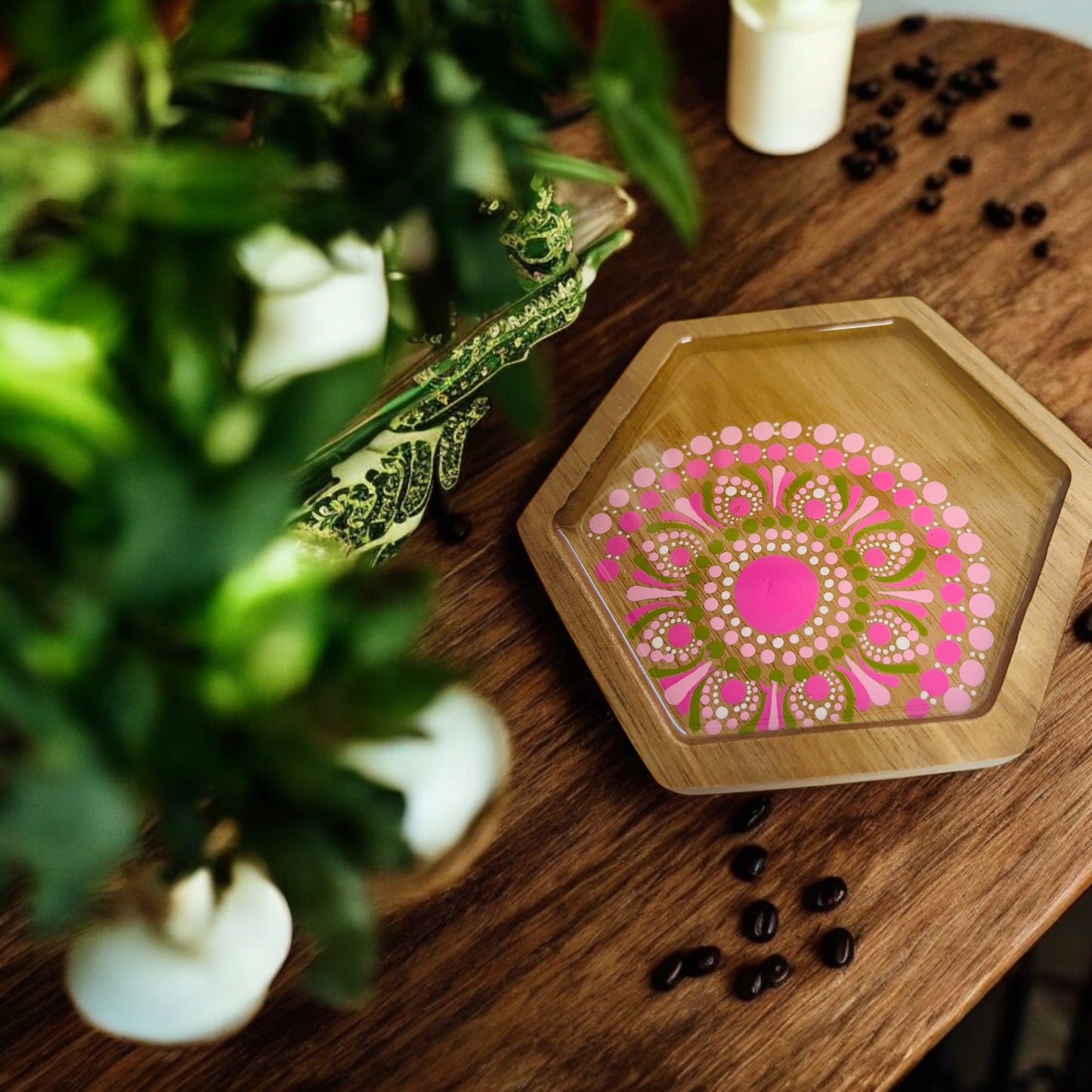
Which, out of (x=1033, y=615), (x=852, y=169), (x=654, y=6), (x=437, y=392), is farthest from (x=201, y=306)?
(x=654, y=6)

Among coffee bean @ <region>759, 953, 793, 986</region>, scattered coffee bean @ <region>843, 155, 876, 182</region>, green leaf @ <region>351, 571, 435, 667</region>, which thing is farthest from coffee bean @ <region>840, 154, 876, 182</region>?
green leaf @ <region>351, 571, 435, 667</region>

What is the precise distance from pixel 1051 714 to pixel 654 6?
0.93 metres

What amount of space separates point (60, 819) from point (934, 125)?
1043mm

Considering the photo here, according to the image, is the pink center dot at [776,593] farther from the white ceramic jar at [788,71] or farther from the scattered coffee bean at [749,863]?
the white ceramic jar at [788,71]

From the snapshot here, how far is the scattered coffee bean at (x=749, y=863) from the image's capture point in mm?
716

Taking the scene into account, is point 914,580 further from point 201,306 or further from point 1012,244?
point 201,306

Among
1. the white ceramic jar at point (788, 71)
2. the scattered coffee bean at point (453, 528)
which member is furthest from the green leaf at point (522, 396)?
the white ceramic jar at point (788, 71)

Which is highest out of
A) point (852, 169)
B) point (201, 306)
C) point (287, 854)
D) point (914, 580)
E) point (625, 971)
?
point (201, 306)

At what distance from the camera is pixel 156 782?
0.37 meters

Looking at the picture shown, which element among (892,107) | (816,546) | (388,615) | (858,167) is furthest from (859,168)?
(388,615)

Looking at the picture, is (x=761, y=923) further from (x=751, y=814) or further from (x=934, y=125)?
(x=934, y=125)

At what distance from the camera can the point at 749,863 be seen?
72 centimetres

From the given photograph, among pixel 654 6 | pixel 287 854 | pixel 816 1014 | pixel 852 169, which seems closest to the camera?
pixel 287 854

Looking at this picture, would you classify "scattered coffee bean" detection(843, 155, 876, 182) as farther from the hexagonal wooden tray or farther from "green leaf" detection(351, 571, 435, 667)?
"green leaf" detection(351, 571, 435, 667)
